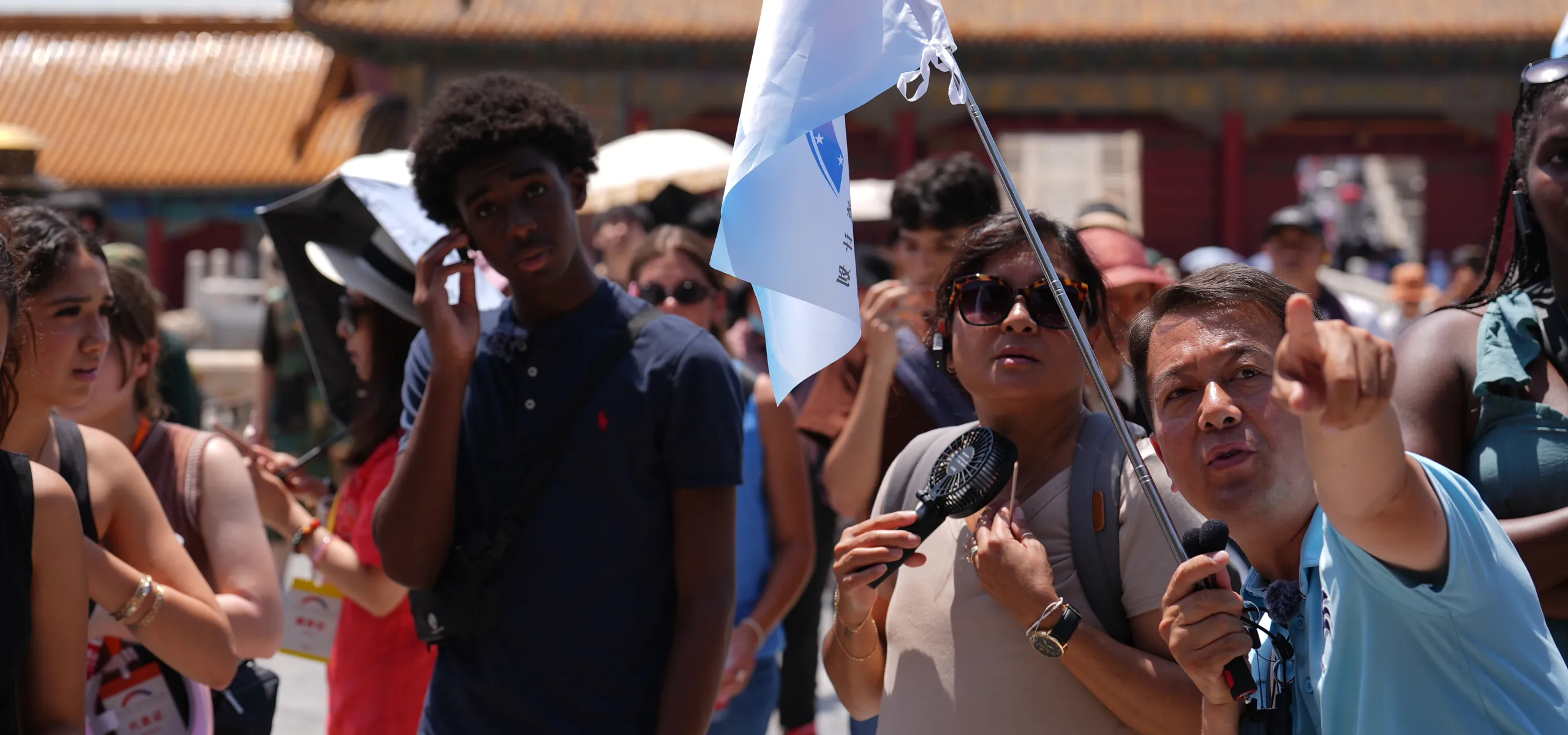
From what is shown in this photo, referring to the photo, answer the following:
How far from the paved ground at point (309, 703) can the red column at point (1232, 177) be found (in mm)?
13074

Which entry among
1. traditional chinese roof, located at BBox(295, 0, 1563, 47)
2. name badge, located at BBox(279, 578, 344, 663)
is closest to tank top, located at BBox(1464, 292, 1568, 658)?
name badge, located at BBox(279, 578, 344, 663)

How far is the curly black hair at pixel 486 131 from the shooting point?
2.88m

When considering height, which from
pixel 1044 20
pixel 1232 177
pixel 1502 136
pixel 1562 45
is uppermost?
pixel 1044 20

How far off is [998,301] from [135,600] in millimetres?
1425

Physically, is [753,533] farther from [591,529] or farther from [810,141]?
[810,141]

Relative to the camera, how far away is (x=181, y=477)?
305cm

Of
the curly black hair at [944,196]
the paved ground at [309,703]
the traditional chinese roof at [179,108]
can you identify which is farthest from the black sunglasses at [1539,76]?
the traditional chinese roof at [179,108]

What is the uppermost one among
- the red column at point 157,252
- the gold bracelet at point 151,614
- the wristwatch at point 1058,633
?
the wristwatch at point 1058,633

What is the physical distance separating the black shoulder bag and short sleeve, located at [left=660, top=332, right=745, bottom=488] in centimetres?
12

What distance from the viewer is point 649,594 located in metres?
2.64

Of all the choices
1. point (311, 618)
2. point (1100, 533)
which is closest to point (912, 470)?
point (1100, 533)

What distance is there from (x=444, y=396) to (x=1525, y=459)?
167cm

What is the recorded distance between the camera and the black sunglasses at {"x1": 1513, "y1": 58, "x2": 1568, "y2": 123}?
238cm

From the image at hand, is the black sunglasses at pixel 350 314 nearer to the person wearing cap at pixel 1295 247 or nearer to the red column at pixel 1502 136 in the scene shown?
the person wearing cap at pixel 1295 247
